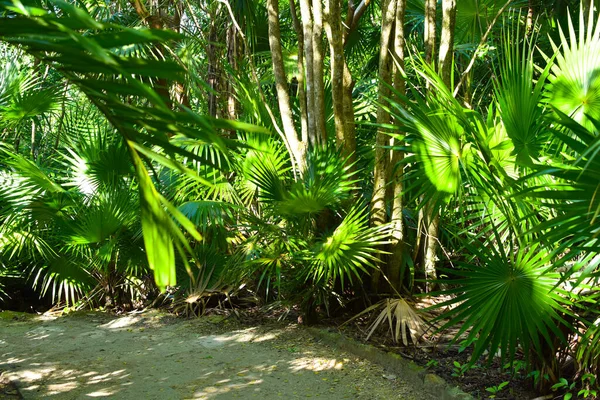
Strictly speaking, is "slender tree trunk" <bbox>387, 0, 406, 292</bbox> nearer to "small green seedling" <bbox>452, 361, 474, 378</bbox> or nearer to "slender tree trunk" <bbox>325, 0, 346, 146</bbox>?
"slender tree trunk" <bbox>325, 0, 346, 146</bbox>

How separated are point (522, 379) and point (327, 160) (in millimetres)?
2131

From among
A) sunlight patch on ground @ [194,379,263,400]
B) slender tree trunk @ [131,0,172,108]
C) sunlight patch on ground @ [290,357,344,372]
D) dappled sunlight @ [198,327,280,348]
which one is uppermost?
slender tree trunk @ [131,0,172,108]

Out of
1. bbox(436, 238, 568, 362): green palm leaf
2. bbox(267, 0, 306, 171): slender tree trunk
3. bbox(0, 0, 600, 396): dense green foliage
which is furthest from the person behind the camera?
bbox(267, 0, 306, 171): slender tree trunk

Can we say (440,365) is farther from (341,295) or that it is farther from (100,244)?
(100,244)

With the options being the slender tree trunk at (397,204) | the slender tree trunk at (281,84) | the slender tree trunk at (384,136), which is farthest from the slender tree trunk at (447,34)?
the slender tree trunk at (281,84)

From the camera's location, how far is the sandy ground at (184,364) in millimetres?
4164

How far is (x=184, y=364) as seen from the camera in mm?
4820

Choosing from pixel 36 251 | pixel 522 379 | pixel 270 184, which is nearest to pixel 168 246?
pixel 522 379

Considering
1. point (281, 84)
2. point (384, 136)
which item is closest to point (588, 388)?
point (384, 136)

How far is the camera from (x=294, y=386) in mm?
4227

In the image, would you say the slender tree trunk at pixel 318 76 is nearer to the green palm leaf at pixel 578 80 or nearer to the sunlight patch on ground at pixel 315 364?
the sunlight patch on ground at pixel 315 364

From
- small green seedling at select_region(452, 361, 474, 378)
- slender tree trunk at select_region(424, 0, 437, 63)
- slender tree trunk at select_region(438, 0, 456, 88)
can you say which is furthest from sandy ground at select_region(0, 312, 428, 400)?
slender tree trunk at select_region(424, 0, 437, 63)

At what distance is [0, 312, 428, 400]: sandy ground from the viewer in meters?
4.16

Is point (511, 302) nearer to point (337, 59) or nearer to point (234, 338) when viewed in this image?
point (337, 59)
